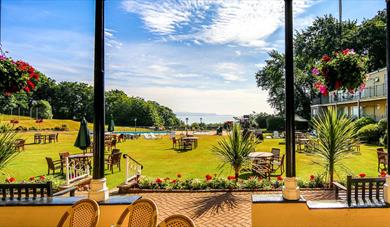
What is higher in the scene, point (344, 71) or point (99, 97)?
point (344, 71)

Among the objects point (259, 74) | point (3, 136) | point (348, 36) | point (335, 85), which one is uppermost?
point (348, 36)

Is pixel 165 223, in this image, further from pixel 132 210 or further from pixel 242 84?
pixel 242 84

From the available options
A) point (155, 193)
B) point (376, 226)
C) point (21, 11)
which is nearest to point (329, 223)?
point (376, 226)

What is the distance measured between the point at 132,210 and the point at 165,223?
2.17ft

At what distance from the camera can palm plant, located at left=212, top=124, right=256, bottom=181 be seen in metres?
7.34

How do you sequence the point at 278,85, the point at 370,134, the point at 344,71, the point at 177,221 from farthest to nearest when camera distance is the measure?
the point at 278,85, the point at 370,134, the point at 344,71, the point at 177,221

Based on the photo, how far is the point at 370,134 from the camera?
1786 centimetres

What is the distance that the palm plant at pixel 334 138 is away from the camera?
6191 millimetres

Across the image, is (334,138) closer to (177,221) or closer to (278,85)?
(177,221)

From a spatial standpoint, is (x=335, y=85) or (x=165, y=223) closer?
(x=165, y=223)

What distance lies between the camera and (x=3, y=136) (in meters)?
4.79

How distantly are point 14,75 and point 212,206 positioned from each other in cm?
445

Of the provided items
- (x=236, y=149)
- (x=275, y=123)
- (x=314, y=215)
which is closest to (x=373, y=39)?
(x=275, y=123)

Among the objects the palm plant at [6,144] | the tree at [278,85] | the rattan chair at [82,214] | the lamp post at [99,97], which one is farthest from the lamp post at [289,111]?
the tree at [278,85]
